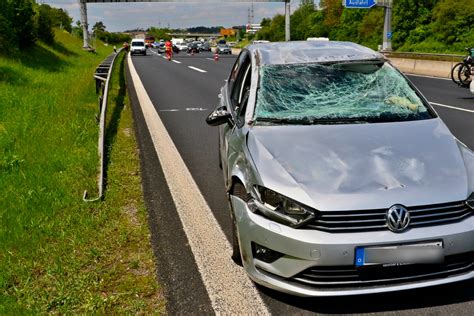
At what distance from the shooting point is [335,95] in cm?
419

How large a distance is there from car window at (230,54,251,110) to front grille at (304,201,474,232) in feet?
6.24

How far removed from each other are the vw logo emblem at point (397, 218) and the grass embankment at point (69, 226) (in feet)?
4.86

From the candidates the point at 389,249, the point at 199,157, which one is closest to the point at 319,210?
the point at 389,249

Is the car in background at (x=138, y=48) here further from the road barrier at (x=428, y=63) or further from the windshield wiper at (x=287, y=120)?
the windshield wiper at (x=287, y=120)

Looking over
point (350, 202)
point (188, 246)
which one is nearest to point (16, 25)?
point (188, 246)

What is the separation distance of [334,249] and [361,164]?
2.03ft

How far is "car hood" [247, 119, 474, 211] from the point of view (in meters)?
2.93

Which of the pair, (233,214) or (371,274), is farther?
(233,214)

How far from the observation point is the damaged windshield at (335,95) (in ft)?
12.8

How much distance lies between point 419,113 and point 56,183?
13.0 feet

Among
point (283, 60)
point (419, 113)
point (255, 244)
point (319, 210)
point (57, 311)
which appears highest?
point (283, 60)

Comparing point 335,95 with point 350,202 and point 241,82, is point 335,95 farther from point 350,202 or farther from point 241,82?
point 350,202

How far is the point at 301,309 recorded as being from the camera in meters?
3.18

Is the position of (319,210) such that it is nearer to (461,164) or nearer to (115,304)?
(461,164)
